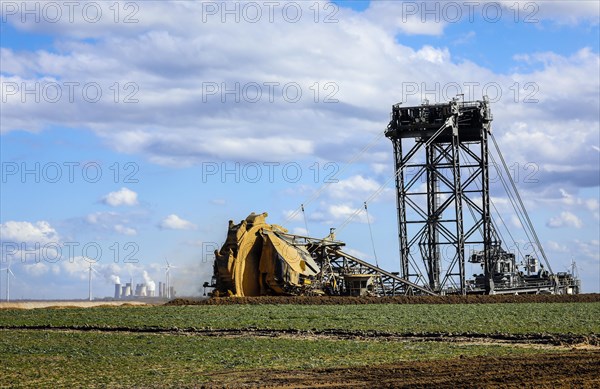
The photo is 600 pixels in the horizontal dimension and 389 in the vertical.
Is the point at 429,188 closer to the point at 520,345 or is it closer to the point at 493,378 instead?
the point at 520,345

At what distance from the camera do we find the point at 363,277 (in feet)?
228

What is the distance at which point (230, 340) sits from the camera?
41.8 meters

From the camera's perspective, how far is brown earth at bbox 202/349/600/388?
1030 inches

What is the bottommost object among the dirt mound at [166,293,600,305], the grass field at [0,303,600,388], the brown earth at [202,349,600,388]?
Answer: the brown earth at [202,349,600,388]

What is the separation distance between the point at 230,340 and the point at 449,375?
15.4 metres

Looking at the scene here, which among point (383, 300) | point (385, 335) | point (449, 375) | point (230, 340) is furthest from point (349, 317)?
point (449, 375)

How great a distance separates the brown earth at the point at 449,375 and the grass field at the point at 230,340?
2.44 ft

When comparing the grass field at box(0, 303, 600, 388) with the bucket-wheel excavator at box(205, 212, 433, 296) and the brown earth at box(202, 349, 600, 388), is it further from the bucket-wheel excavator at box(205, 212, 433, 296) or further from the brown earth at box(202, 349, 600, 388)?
the bucket-wheel excavator at box(205, 212, 433, 296)

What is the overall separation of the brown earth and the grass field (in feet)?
2.44

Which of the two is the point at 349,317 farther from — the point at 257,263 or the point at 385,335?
the point at 257,263

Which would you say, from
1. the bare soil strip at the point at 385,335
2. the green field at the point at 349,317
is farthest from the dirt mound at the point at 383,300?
the bare soil strip at the point at 385,335

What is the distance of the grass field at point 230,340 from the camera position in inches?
1228

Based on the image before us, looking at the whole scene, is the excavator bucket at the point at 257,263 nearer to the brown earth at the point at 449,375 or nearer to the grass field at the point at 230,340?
the grass field at the point at 230,340

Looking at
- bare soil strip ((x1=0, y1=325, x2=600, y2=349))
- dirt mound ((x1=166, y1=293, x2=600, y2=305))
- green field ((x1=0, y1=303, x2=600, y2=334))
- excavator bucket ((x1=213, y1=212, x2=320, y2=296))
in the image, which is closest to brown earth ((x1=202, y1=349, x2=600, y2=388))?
bare soil strip ((x1=0, y1=325, x2=600, y2=349))
